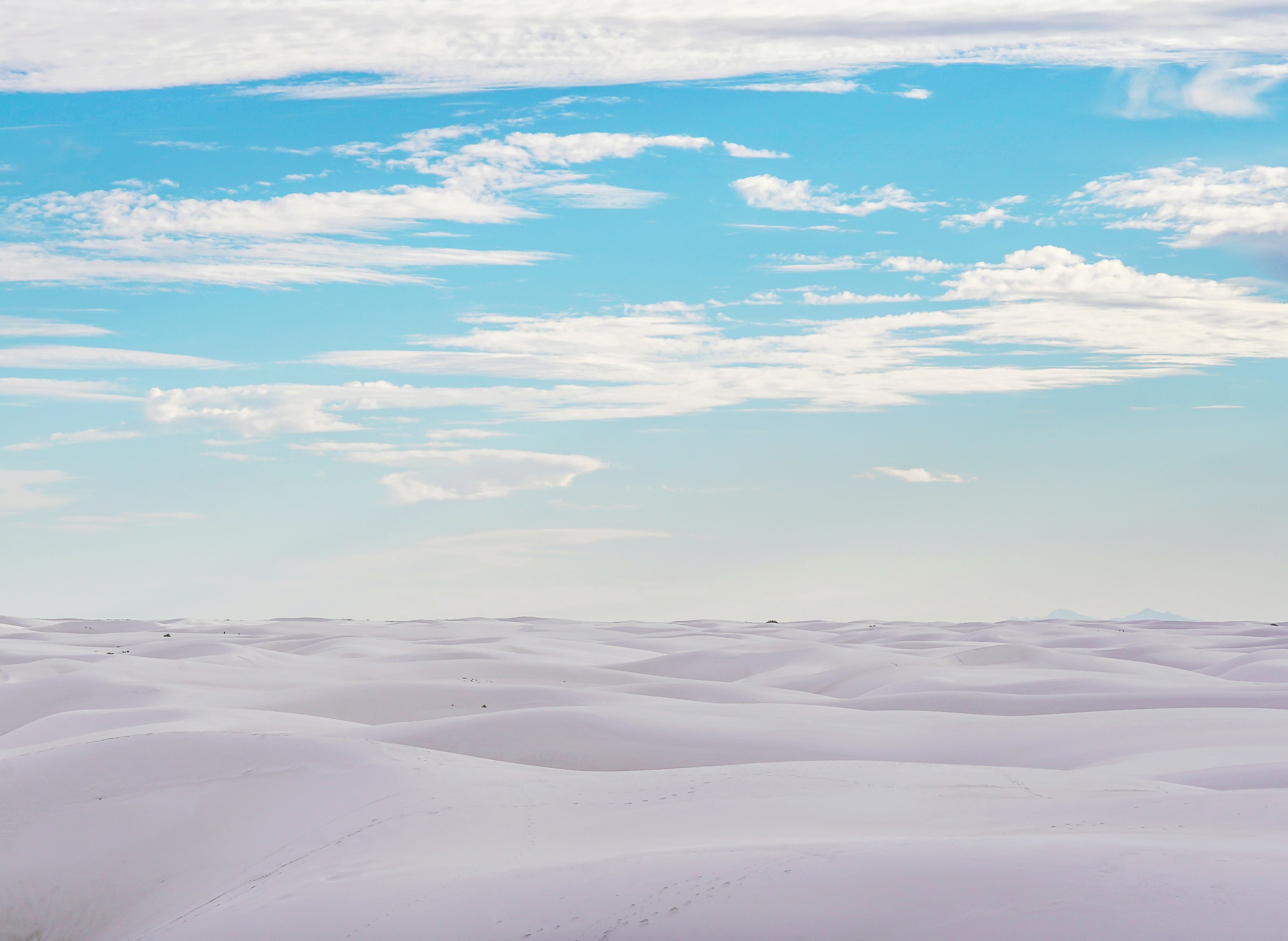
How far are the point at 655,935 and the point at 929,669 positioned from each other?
6922 millimetres

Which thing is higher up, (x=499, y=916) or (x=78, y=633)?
(x=78, y=633)

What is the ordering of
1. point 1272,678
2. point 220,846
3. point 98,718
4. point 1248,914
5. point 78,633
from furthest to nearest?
1. point 78,633
2. point 1272,678
3. point 98,718
4. point 220,846
5. point 1248,914

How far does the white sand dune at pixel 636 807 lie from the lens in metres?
2.29

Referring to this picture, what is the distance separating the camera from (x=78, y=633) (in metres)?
13.9

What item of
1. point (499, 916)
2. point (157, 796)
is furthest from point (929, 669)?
point (499, 916)

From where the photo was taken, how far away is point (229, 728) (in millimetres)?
5141

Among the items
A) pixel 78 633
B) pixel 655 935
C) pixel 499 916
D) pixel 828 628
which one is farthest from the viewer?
pixel 828 628

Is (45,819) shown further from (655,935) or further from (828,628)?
(828,628)

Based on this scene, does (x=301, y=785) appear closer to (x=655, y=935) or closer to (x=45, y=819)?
(x=45, y=819)

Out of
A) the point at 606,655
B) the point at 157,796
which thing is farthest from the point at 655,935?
the point at 606,655

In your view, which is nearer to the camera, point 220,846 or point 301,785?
point 220,846

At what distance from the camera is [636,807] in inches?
141

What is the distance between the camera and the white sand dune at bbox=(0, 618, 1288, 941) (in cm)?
229

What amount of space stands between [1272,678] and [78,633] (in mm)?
12743
